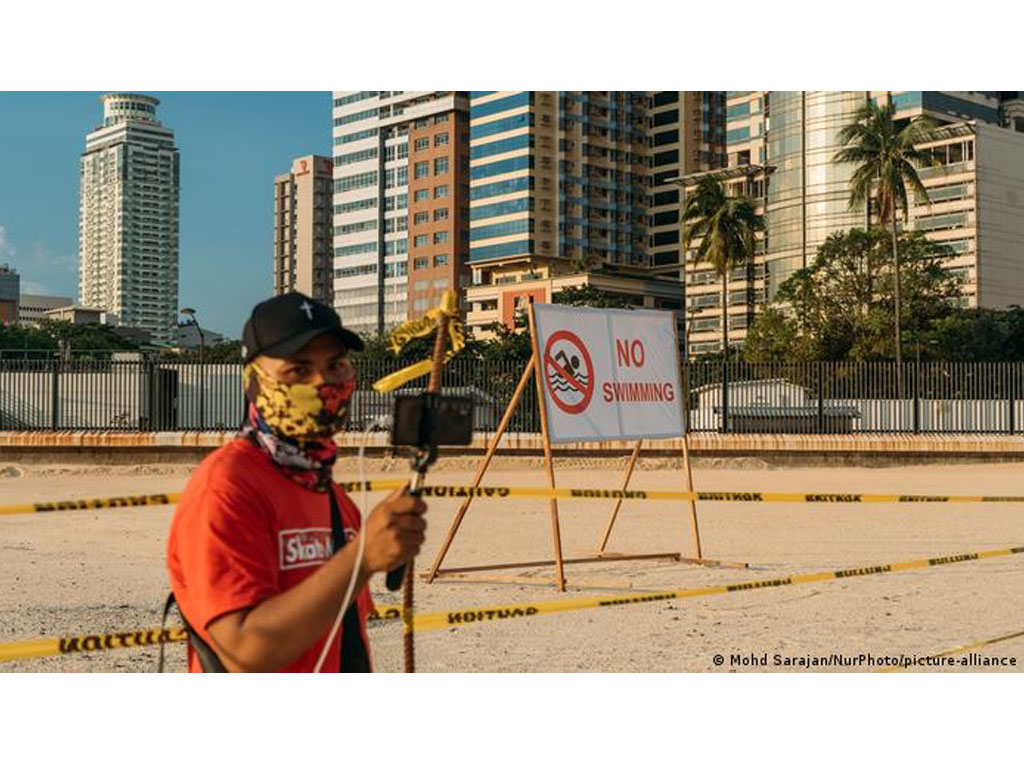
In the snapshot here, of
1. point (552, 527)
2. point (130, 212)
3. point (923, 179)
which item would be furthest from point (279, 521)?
point (923, 179)

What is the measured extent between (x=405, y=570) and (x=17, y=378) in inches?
875

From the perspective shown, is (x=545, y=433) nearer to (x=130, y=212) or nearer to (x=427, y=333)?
(x=427, y=333)

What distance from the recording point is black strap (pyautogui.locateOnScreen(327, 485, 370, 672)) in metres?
2.68

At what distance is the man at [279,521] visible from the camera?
227 centimetres

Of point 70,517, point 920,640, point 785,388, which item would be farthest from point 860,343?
point 920,640

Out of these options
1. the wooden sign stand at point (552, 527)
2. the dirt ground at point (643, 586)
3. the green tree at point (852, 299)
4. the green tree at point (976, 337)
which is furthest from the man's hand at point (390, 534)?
the green tree at point (976, 337)

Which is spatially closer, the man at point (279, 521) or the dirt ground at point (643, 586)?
the man at point (279, 521)

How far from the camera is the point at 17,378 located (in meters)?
22.4

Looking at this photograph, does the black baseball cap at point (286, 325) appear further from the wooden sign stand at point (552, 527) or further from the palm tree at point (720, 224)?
the palm tree at point (720, 224)

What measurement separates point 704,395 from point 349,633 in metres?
21.5

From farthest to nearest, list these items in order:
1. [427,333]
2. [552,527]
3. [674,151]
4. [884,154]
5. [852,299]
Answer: [674,151]
[852,299]
[884,154]
[552,527]
[427,333]

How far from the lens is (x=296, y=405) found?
2441 mm

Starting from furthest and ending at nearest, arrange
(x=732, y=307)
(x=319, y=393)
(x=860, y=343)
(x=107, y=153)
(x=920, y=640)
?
(x=732, y=307)
(x=860, y=343)
(x=107, y=153)
(x=920, y=640)
(x=319, y=393)

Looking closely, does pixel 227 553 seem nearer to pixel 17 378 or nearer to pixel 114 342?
pixel 17 378
